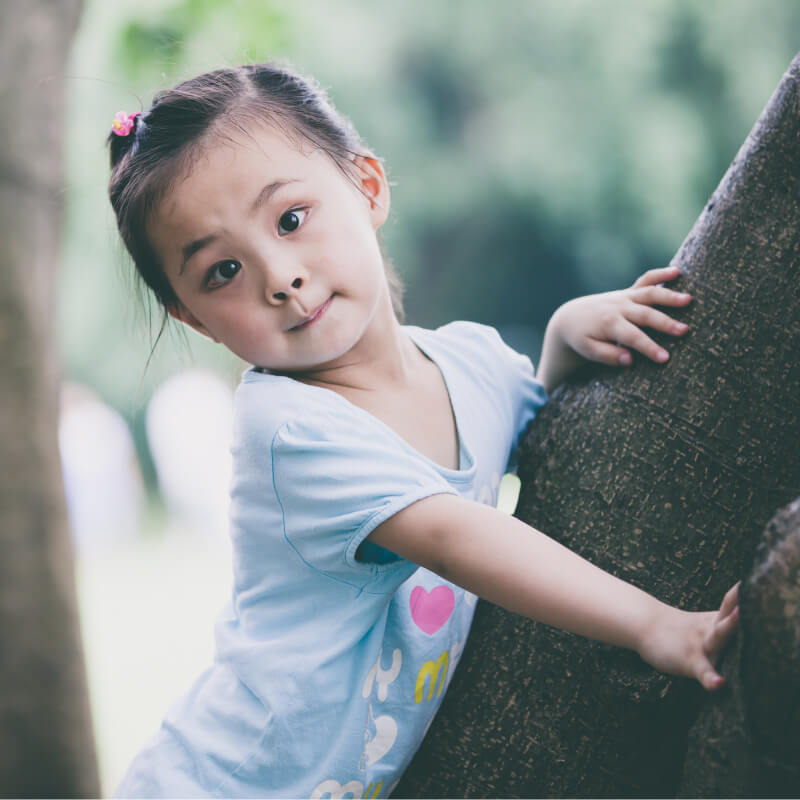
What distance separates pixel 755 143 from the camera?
0.97 m

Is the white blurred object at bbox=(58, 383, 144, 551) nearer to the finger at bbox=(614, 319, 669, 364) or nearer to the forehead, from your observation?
the forehead

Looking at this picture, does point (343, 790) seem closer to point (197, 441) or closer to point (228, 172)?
point (228, 172)

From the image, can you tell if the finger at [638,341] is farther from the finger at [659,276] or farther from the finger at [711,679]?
the finger at [711,679]

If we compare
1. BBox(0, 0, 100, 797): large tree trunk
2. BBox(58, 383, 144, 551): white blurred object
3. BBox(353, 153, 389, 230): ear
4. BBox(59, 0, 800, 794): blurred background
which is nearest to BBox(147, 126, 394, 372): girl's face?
BBox(353, 153, 389, 230): ear

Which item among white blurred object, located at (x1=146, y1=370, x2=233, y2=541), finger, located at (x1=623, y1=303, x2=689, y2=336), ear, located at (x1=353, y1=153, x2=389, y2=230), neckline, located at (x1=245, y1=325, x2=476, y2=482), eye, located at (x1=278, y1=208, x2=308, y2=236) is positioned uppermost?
finger, located at (x1=623, y1=303, x2=689, y2=336)

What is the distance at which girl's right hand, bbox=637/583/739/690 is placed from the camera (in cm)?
76

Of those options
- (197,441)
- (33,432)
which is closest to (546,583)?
(33,432)

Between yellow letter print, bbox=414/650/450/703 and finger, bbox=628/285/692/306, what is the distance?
50cm

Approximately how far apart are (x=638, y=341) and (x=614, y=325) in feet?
0.17

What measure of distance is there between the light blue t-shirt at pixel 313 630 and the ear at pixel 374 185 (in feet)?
1.04

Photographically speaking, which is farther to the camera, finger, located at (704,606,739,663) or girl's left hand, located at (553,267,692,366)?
girl's left hand, located at (553,267,692,366)

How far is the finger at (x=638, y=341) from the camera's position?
3.28 ft

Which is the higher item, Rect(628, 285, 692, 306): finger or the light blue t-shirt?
Rect(628, 285, 692, 306): finger

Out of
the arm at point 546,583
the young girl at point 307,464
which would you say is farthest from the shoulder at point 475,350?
the arm at point 546,583
